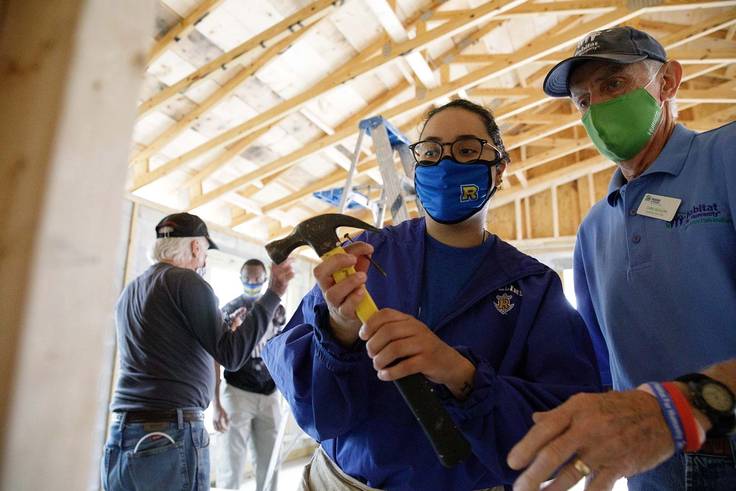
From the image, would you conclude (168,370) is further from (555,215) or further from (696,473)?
(555,215)

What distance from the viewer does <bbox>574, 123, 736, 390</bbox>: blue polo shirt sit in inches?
44.3

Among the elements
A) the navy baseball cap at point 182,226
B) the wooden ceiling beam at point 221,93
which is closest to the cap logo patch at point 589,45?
the navy baseball cap at point 182,226

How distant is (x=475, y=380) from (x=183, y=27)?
11.8 feet

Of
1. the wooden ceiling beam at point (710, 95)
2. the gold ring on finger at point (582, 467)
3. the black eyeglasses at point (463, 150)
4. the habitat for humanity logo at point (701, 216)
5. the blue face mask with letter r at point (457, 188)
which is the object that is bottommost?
the gold ring on finger at point (582, 467)

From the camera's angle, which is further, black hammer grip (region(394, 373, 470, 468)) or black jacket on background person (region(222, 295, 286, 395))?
black jacket on background person (region(222, 295, 286, 395))

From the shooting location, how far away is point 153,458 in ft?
6.10

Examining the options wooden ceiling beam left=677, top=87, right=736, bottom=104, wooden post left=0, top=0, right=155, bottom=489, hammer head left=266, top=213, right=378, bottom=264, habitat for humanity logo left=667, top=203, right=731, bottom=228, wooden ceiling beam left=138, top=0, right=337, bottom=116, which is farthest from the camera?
wooden ceiling beam left=677, top=87, right=736, bottom=104

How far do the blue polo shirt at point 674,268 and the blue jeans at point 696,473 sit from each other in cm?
20

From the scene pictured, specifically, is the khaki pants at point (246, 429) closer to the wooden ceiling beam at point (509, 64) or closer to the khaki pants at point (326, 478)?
the wooden ceiling beam at point (509, 64)

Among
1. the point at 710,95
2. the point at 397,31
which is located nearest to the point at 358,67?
the point at 397,31

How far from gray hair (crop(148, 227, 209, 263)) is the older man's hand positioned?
6.62 ft

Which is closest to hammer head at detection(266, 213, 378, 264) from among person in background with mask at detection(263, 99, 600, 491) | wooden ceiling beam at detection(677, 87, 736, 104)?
person in background with mask at detection(263, 99, 600, 491)

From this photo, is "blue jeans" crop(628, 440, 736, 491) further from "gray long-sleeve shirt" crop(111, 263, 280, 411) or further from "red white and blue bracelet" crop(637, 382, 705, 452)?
"gray long-sleeve shirt" crop(111, 263, 280, 411)

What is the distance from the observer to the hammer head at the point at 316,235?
103 cm
